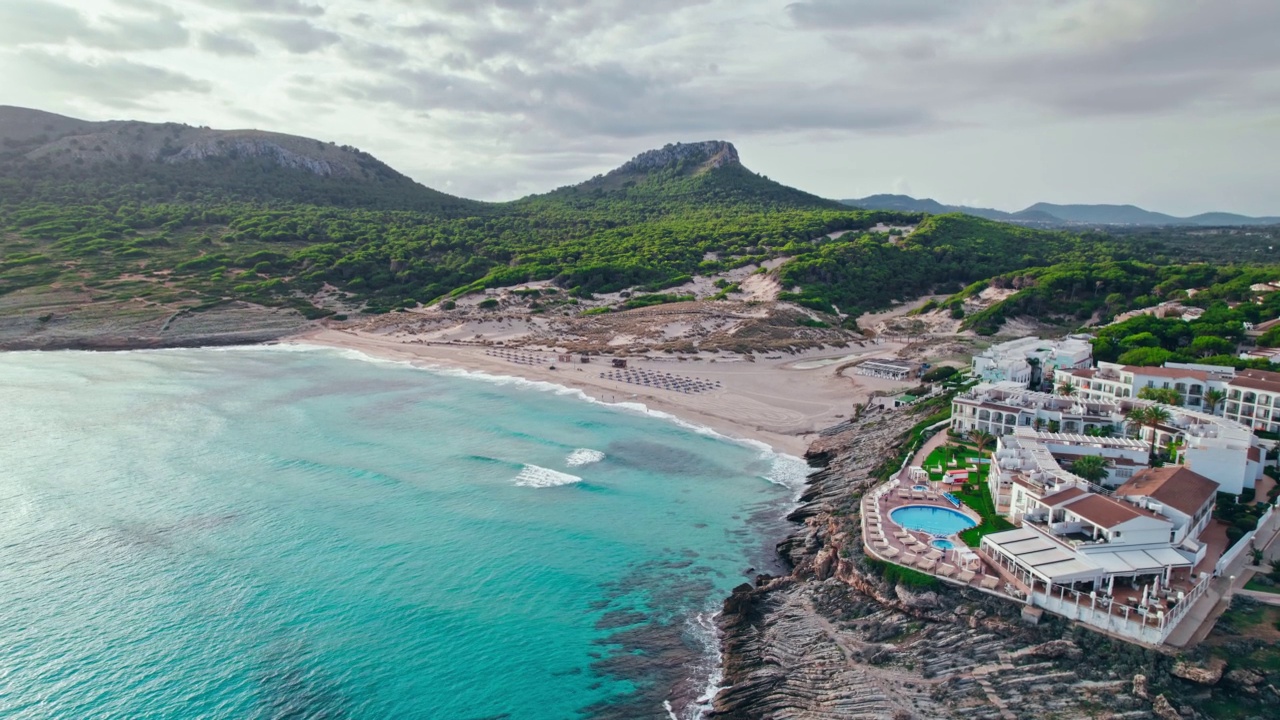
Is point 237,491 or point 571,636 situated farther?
point 237,491

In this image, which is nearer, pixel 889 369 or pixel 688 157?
pixel 889 369

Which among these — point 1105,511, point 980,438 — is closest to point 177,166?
point 980,438

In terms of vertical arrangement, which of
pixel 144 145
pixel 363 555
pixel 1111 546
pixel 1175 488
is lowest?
pixel 363 555

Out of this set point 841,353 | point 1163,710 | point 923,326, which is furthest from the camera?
point 923,326

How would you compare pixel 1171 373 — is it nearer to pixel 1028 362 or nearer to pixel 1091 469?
pixel 1028 362

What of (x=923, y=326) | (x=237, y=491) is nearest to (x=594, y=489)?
(x=237, y=491)

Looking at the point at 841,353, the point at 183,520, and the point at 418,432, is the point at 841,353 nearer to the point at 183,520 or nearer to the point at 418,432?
the point at 418,432

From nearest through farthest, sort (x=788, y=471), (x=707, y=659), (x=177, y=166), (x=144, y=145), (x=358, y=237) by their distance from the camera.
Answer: (x=707, y=659), (x=788, y=471), (x=358, y=237), (x=177, y=166), (x=144, y=145)
